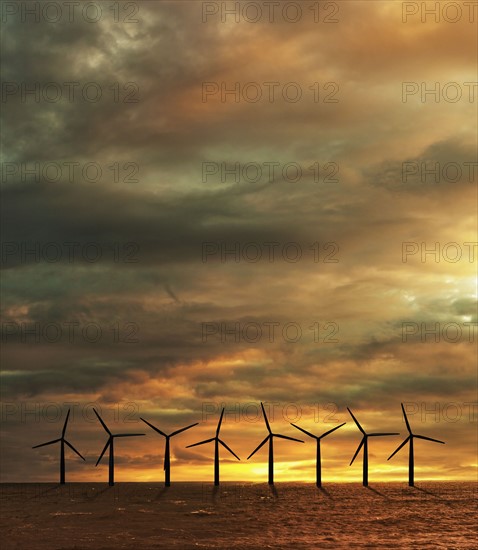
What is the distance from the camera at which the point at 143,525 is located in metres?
133

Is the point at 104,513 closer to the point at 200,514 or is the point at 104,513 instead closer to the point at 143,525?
the point at 200,514

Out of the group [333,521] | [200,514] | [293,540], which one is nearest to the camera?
[293,540]

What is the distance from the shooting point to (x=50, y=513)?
568ft

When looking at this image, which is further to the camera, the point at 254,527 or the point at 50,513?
the point at 50,513

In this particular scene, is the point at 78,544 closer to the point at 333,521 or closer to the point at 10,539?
the point at 10,539

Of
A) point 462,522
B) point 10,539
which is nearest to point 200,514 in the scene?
point 462,522

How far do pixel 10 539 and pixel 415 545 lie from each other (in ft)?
173

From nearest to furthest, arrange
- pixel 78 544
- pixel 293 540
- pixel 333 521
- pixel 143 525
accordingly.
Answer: pixel 78 544 → pixel 293 540 → pixel 143 525 → pixel 333 521

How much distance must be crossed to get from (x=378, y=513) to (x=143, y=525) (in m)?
60.2

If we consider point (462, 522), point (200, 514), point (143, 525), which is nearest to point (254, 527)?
point (143, 525)

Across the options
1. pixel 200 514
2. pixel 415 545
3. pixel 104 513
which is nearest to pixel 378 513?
pixel 200 514

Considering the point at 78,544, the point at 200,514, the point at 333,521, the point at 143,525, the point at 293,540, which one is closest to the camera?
the point at 78,544

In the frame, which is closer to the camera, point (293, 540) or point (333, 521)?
point (293, 540)

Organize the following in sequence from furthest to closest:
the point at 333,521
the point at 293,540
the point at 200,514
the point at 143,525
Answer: the point at 200,514
the point at 333,521
the point at 143,525
the point at 293,540
